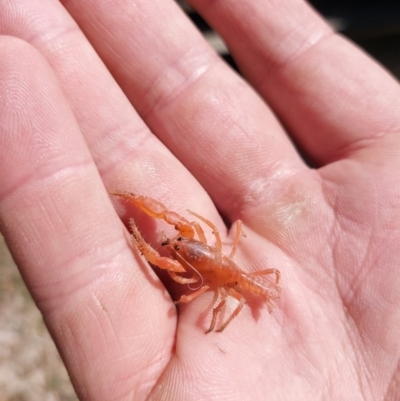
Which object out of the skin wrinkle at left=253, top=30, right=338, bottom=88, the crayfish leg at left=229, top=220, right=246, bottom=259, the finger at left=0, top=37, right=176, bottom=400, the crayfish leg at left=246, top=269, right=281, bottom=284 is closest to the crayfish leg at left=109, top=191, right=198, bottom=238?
the crayfish leg at left=229, top=220, right=246, bottom=259

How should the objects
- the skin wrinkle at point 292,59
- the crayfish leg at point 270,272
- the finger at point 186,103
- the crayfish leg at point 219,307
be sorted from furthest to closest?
the skin wrinkle at point 292,59 → the finger at point 186,103 → the crayfish leg at point 270,272 → the crayfish leg at point 219,307

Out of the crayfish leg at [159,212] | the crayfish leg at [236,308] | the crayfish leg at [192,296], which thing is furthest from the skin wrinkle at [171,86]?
the crayfish leg at [236,308]

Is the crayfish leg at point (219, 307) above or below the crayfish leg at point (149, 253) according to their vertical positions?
below

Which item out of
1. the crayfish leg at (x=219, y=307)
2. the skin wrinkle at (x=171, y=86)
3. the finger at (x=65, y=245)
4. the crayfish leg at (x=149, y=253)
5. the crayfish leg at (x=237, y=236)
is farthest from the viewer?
the skin wrinkle at (x=171, y=86)

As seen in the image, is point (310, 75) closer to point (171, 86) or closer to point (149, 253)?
point (171, 86)

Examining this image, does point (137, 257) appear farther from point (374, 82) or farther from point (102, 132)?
point (374, 82)

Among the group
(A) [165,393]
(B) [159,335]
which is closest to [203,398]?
(A) [165,393]

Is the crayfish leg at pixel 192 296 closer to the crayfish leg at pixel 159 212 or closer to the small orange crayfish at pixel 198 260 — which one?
the small orange crayfish at pixel 198 260
